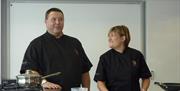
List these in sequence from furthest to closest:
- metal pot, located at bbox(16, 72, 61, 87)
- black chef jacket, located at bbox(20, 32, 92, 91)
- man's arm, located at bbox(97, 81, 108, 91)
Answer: man's arm, located at bbox(97, 81, 108, 91)
black chef jacket, located at bbox(20, 32, 92, 91)
metal pot, located at bbox(16, 72, 61, 87)

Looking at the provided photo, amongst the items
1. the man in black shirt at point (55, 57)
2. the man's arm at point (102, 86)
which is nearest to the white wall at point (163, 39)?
the man's arm at point (102, 86)

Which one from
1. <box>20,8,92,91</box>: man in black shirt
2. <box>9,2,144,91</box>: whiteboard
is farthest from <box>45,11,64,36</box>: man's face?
<box>9,2,144,91</box>: whiteboard

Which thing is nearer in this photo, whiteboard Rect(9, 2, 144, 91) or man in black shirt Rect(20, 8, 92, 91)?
man in black shirt Rect(20, 8, 92, 91)

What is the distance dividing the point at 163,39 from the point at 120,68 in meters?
1.62

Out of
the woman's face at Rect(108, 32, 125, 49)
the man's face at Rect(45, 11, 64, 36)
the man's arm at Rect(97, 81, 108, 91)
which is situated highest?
the man's face at Rect(45, 11, 64, 36)

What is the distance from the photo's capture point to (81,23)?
3.73m

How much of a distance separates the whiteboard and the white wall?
127 millimetres

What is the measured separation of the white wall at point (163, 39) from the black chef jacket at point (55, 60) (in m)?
1.68

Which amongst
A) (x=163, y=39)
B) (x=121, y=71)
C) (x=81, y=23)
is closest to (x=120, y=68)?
(x=121, y=71)

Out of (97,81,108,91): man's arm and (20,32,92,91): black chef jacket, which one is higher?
(20,32,92,91): black chef jacket

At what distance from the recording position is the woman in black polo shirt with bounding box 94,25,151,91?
2.31 meters

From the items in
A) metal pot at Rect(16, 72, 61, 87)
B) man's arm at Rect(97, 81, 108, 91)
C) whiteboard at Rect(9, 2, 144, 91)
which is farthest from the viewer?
whiteboard at Rect(9, 2, 144, 91)

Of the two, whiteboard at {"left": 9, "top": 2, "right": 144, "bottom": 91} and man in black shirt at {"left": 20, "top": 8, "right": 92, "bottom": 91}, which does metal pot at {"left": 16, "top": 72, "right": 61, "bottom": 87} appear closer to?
man in black shirt at {"left": 20, "top": 8, "right": 92, "bottom": 91}

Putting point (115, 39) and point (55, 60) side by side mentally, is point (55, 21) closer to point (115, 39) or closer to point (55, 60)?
point (55, 60)
